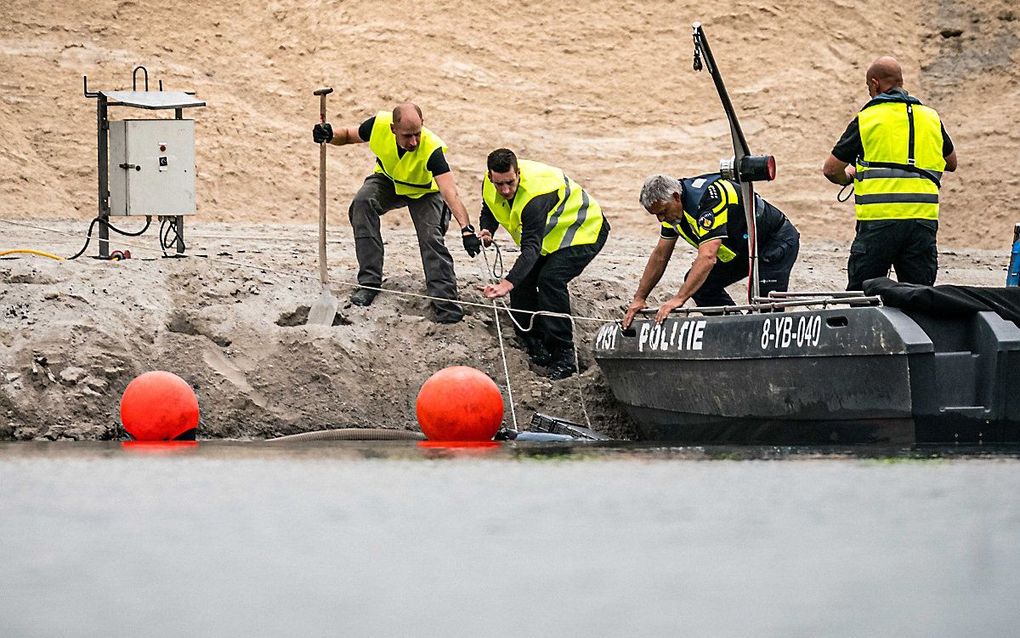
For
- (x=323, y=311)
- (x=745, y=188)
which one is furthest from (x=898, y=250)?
(x=323, y=311)

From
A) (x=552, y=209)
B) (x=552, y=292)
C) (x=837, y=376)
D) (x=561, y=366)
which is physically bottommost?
(x=561, y=366)

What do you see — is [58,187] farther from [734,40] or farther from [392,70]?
[734,40]

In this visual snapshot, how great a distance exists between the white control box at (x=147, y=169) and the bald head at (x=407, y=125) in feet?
9.30

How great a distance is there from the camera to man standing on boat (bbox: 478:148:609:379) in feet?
35.2

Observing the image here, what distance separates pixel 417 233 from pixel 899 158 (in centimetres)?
355

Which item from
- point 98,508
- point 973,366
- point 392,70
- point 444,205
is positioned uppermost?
point 392,70

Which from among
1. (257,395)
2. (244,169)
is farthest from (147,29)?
(257,395)

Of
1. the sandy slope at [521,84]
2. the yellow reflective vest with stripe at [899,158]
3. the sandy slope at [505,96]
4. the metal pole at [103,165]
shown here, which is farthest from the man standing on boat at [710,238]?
the sandy slope at [521,84]

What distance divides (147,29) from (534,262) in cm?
1322

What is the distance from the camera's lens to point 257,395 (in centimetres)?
1091

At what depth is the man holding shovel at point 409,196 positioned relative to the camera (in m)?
10.8

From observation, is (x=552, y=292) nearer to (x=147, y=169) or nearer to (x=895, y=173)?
(x=895, y=173)

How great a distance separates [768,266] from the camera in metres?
10.7

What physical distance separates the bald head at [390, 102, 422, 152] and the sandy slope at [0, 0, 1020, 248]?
354 inches
